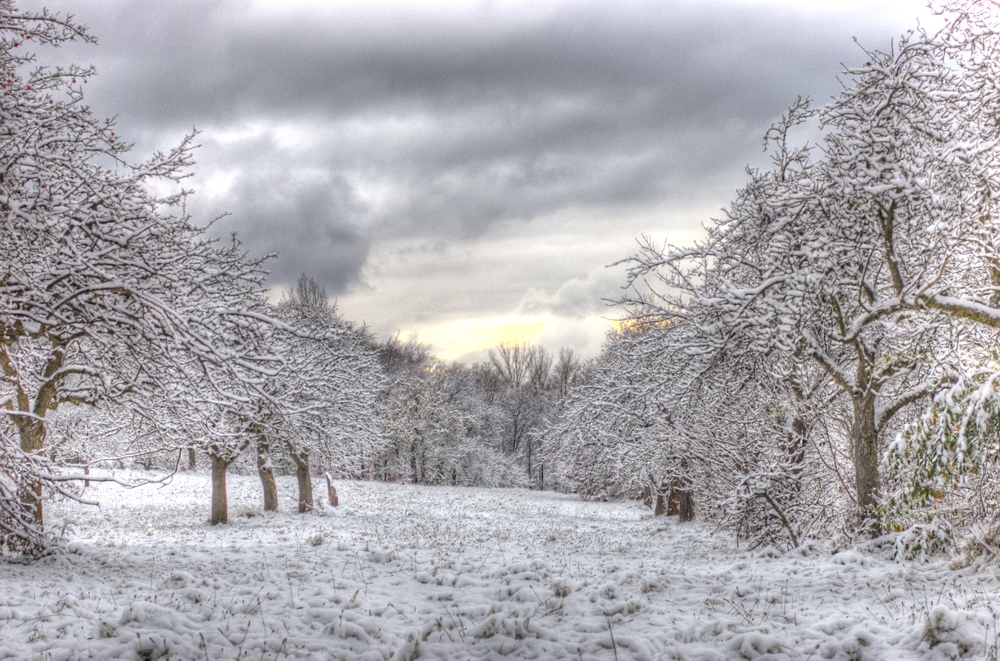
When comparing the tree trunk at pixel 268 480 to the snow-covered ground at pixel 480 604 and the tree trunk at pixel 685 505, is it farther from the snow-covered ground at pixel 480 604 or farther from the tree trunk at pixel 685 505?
the tree trunk at pixel 685 505

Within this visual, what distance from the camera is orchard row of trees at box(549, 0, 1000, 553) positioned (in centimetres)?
659

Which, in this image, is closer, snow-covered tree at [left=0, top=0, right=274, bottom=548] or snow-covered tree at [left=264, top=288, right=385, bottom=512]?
snow-covered tree at [left=0, top=0, right=274, bottom=548]

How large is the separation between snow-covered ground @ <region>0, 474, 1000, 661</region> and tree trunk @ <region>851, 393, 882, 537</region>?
0.97m

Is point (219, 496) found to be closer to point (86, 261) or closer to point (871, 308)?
point (86, 261)

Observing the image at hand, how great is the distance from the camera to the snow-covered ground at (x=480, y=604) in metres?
4.56

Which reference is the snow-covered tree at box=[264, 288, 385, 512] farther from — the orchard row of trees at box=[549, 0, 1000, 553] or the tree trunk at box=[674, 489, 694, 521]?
the tree trunk at box=[674, 489, 694, 521]

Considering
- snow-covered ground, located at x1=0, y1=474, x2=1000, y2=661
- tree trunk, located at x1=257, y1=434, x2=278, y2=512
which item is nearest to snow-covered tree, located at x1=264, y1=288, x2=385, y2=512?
tree trunk, located at x1=257, y1=434, x2=278, y2=512

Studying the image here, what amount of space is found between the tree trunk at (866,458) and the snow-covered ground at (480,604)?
97 centimetres

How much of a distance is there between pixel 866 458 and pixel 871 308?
2855 millimetres

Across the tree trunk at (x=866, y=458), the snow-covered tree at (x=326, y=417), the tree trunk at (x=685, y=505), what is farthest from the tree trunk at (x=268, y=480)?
the tree trunk at (x=866, y=458)

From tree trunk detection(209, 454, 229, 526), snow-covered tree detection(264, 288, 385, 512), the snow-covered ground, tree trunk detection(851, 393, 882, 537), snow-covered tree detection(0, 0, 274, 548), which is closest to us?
the snow-covered ground

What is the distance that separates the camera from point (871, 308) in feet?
24.3

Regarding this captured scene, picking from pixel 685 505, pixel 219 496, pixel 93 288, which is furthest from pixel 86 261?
pixel 685 505

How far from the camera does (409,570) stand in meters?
8.07
